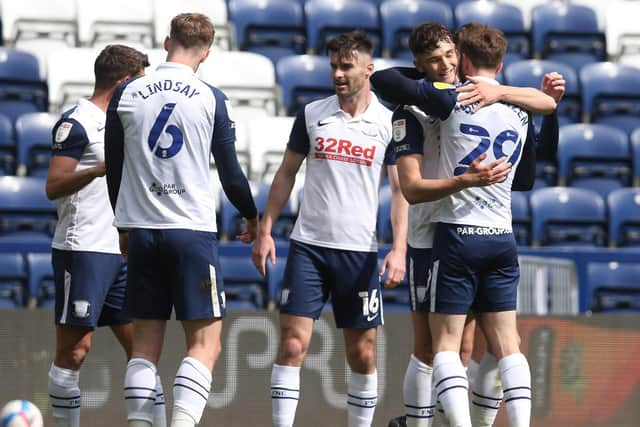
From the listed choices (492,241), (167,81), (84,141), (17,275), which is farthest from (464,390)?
(17,275)

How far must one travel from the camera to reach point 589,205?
9867 millimetres

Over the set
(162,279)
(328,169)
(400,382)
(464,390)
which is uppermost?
A: (328,169)

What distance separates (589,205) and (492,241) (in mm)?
4771

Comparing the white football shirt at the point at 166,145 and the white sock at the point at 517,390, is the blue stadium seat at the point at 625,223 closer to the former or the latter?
the white sock at the point at 517,390

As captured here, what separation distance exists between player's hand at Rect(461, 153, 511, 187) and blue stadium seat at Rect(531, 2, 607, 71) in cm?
731

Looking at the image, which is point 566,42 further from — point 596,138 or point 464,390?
point 464,390

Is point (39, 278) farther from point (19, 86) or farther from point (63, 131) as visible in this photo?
point (19, 86)

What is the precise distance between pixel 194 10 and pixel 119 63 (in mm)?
5555

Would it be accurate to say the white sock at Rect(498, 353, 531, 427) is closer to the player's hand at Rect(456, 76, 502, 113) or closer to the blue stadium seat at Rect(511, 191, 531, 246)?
the player's hand at Rect(456, 76, 502, 113)

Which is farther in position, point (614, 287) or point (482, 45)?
point (614, 287)

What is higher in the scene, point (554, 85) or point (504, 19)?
point (504, 19)

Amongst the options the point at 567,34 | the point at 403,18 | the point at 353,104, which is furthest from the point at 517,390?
the point at 567,34

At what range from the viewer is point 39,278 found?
812 cm

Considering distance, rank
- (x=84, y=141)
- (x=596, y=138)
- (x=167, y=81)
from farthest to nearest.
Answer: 1. (x=596, y=138)
2. (x=84, y=141)
3. (x=167, y=81)
